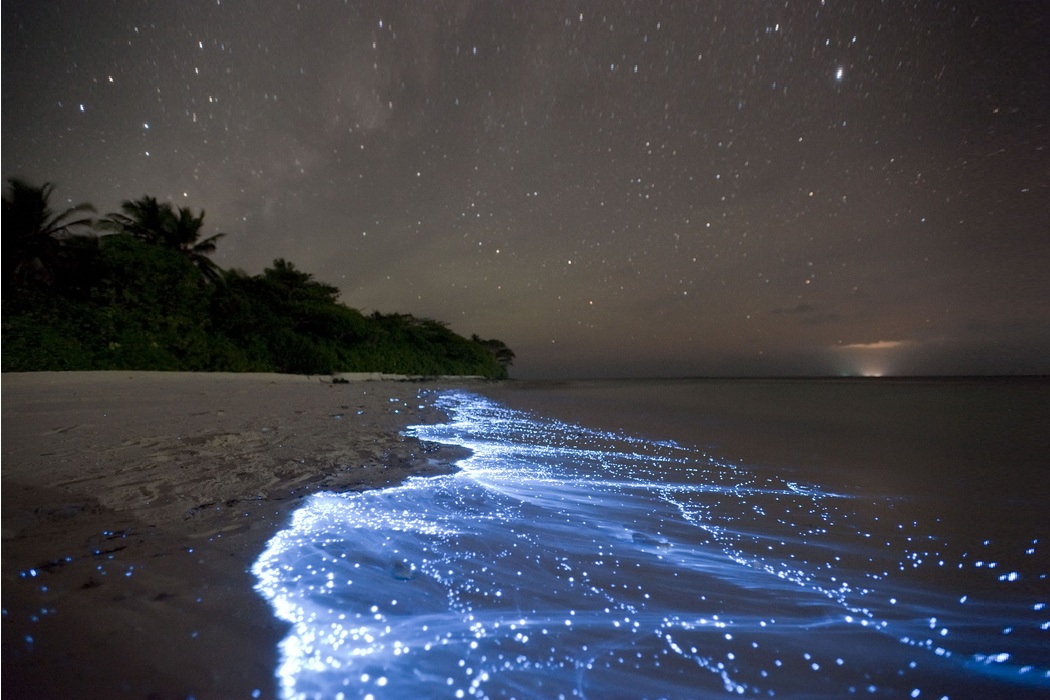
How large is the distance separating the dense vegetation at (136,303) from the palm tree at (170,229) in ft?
0.14

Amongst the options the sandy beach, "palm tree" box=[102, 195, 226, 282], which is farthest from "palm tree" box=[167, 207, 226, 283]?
the sandy beach

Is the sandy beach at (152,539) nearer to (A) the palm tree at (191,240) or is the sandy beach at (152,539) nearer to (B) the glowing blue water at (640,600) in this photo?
(B) the glowing blue water at (640,600)

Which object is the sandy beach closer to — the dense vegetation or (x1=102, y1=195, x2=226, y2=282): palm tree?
the dense vegetation

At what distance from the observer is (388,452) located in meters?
3.58

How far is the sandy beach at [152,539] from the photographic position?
103cm

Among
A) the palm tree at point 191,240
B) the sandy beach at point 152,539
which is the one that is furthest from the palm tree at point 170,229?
the sandy beach at point 152,539

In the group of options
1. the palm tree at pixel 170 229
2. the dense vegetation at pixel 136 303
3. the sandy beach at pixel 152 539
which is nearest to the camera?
the sandy beach at pixel 152 539

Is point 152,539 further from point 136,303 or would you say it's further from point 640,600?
point 136,303

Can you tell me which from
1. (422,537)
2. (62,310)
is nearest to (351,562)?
(422,537)

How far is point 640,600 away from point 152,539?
200cm

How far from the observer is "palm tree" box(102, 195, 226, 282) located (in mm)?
16125

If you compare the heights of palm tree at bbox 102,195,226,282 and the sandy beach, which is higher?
palm tree at bbox 102,195,226,282

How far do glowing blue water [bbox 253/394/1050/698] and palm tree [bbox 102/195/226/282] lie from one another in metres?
19.0

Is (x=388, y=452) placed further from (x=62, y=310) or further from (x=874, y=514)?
(x=62, y=310)
